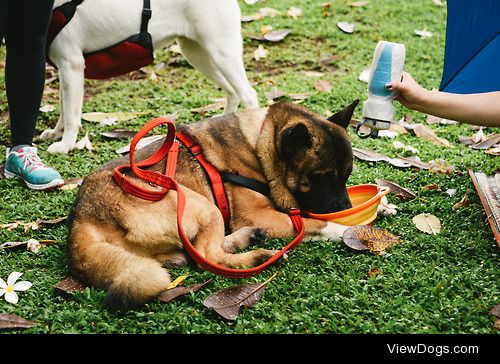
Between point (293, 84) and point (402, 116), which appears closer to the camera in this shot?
point (402, 116)

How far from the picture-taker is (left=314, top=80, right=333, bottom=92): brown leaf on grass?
5.77 m

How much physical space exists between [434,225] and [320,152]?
75cm

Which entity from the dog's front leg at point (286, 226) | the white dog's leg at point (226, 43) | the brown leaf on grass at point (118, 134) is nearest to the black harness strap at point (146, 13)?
the white dog's leg at point (226, 43)

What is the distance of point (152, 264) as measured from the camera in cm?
275

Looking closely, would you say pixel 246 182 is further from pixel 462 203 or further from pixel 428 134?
pixel 428 134

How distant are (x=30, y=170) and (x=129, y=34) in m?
1.36

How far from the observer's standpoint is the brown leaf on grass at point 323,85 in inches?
227

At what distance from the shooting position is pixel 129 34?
464 centimetres

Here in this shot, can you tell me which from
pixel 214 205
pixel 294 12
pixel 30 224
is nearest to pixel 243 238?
pixel 214 205

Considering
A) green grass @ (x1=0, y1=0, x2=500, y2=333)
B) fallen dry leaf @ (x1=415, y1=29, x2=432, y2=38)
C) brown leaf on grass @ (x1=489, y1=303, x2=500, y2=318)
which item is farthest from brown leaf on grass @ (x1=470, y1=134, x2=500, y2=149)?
fallen dry leaf @ (x1=415, y1=29, x2=432, y2=38)

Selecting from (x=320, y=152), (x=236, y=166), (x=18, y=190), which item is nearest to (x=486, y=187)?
(x=320, y=152)

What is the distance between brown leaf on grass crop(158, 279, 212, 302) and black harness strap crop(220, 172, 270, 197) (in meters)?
0.75
